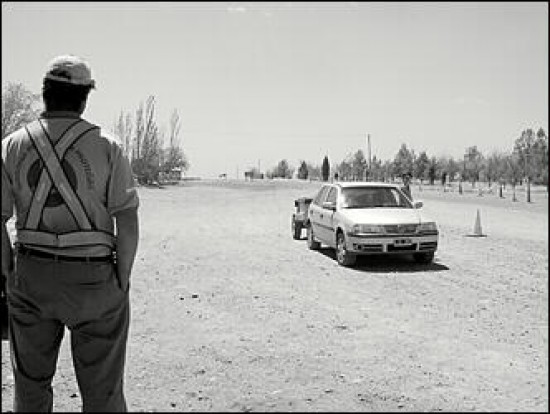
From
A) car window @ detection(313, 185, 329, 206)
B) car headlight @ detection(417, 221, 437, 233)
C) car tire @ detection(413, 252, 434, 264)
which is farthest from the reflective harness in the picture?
car window @ detection(313, 185, 329, 206)

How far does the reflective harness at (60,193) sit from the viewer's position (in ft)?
9.98

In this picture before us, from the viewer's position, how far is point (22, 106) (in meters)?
56.0

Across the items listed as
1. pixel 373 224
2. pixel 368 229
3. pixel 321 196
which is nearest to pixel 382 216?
pixel 373 224

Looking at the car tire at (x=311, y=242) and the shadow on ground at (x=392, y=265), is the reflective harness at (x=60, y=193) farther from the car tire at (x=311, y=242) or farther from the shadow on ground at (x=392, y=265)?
the car tire at (x=311, y=242)

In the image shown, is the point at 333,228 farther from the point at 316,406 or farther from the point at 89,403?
the point at 89,403

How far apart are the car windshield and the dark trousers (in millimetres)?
10131

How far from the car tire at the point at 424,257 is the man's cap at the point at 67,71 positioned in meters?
9.91

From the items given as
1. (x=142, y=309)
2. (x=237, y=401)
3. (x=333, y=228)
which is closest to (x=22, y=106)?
(x=333, y=228)

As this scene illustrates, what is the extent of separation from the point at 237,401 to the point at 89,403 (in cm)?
148

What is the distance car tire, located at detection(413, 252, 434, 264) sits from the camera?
12.3 metres

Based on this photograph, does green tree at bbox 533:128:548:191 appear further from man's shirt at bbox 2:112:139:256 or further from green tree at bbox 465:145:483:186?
man's shirt at bbox 2:112:139:256

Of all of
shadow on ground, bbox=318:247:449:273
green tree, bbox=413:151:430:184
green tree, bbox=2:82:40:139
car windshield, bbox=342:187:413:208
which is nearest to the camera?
shadow on ground, bbox=318:247:449:273

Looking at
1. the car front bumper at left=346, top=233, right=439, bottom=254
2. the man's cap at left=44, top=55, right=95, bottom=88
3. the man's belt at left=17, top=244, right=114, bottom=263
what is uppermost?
the man's cap at left=44, top=55, right=95, bottom=88

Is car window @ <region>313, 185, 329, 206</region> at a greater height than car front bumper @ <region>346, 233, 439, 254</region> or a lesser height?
greater
